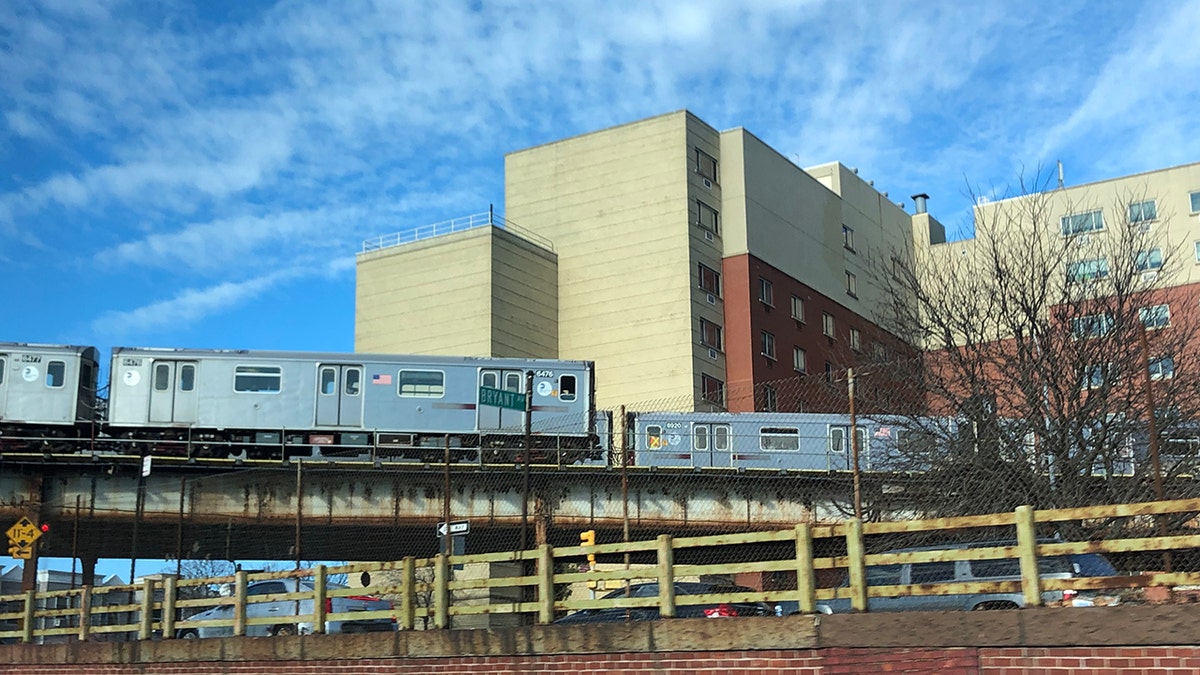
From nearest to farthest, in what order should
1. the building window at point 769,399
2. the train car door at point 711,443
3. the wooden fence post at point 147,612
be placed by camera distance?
the wooden fence post at point 147,612
the train car door at point 711,443
the building window at point 769,399

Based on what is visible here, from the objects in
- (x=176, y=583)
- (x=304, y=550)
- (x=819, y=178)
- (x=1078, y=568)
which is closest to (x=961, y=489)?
(x=1078, y=568)

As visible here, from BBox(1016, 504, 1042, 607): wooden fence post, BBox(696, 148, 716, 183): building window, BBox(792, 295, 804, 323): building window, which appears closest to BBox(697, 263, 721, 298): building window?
A: BBox(696, 148, 716, 183): building window

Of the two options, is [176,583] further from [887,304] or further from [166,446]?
[887,304]

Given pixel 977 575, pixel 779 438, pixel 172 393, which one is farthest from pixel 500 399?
pixel 779 438

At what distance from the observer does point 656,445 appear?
3947 centimetres

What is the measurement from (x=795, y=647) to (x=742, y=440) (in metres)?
28.2

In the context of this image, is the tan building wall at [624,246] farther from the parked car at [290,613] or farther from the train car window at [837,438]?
the parked car at [290,613]

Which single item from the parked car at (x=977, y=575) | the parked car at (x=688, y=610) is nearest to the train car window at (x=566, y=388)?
the parked car at (x=688, y=610)

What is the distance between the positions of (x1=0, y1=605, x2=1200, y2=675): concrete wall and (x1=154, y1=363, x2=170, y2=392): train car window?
20529mm

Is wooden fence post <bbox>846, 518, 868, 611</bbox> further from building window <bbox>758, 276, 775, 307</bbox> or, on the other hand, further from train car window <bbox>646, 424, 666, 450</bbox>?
building window <bbox>758, 276, 775, 307</bbox>

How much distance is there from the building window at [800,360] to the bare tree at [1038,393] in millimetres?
31103

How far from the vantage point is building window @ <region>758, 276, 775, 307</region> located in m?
63.7

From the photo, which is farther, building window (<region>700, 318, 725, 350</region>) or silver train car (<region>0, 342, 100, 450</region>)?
building window (<region>700, 318, 725, 350</region>)

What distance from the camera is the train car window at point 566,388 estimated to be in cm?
3803
